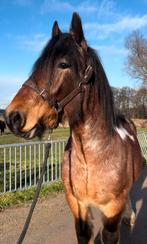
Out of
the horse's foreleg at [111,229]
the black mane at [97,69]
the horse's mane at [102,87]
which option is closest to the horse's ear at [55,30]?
the black mane at [97,69]

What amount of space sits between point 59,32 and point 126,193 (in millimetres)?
1668

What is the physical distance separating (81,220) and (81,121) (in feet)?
3.66

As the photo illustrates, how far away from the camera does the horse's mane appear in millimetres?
3281

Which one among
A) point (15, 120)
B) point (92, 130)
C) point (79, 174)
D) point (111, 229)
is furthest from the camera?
point (111, 229)

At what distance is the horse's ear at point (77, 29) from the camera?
302 centimetres

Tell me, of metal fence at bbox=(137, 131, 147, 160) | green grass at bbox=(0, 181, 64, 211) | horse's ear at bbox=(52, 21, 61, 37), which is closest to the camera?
horse's ear at bbox=(52, 21, 61, 37)


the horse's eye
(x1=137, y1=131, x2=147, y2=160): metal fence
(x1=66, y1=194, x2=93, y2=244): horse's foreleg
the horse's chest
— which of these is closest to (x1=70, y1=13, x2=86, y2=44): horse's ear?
the horse's eye

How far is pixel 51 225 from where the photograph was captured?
5816 mm

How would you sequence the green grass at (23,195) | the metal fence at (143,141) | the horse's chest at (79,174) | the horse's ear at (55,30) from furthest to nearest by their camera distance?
the metal fence at (143,141) < the green grass at (23,195) < the horse's chest at (79,174) < the horse's ear at (55,30)

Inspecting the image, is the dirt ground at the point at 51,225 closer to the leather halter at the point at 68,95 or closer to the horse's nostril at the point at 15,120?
the leather halter at the point at 68,95

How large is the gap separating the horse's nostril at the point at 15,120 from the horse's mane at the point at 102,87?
0.82m

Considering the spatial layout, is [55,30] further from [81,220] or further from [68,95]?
[81,220]

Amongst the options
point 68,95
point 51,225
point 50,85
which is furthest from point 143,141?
point 50,85

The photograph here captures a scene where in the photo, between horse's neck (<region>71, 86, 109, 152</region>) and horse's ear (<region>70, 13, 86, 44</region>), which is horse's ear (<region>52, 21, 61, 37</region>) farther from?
horse's neck (<region>71, 86, 109, 152</region>)
